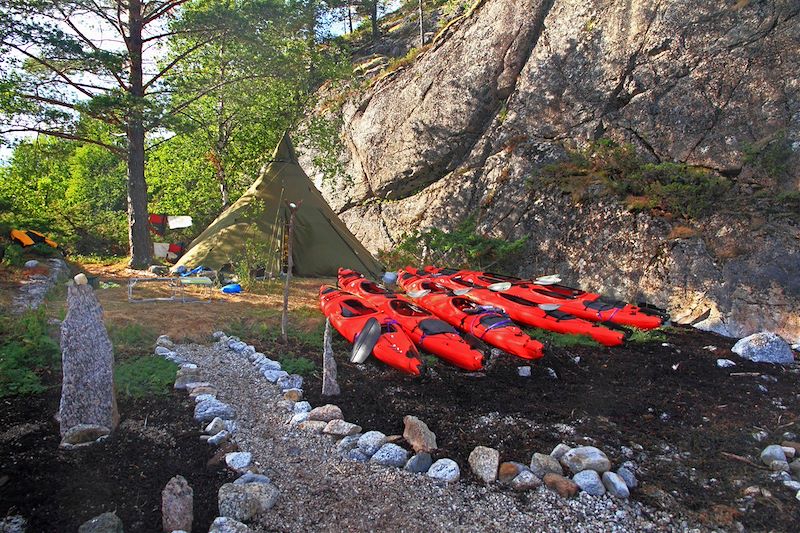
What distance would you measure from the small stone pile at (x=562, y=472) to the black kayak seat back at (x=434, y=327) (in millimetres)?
2687

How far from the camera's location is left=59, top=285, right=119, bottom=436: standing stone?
3740 mm

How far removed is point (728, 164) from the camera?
11078mm

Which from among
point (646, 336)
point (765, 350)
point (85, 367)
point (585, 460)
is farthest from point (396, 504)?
point (765, 350)

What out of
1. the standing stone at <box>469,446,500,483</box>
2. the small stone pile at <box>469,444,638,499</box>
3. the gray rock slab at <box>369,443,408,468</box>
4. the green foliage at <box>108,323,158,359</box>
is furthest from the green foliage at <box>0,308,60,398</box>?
the small stone pile at <box>469,444,638,499</box>

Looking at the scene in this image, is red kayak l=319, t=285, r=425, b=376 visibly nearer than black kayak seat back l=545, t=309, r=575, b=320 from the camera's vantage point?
Yes

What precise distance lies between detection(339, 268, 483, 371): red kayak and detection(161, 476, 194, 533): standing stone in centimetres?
366

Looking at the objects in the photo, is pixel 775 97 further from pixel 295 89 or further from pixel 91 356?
pixel 91 356

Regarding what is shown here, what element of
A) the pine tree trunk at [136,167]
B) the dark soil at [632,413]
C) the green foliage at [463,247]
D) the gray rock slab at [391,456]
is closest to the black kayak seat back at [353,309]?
the dark soil at [632,413]

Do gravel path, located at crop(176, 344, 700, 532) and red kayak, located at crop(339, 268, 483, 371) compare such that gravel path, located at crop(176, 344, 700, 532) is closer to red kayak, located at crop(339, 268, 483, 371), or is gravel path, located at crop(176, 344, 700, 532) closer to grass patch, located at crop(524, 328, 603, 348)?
red kayak, located at crop(339, 268, 483, 371)

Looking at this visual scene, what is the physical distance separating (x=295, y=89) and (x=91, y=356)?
11.3m

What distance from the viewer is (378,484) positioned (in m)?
3.59

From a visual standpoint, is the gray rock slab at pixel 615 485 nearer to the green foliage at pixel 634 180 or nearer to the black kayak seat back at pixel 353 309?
the black kayak seat back at pixel 353 309

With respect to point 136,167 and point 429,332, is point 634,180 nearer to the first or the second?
Result: point 429,332

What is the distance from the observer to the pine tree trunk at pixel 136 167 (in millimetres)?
11469
